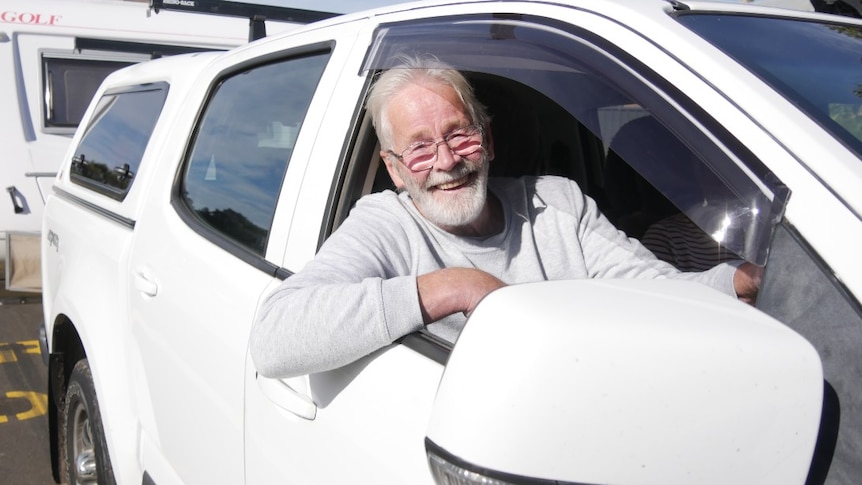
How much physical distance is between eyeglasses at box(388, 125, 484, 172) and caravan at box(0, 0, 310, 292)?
5127mm

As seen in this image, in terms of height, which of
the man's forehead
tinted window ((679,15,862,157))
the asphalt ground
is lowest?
the asphalt ground

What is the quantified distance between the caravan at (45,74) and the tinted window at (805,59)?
5590 mm

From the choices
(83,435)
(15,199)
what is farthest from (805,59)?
(15,199)

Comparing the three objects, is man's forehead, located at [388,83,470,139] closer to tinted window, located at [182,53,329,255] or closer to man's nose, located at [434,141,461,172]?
man's nose, located at [434,141,461,172]

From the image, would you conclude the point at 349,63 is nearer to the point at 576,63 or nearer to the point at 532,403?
the point at 576,63

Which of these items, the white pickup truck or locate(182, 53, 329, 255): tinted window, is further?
locate(182, 53, 329, 255): tinted window

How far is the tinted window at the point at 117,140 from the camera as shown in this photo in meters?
2.75

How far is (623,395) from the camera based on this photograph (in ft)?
2.73

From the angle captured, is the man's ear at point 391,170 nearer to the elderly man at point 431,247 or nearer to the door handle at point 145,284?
the elderly man at point 431,247

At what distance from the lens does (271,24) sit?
7250 millimetres

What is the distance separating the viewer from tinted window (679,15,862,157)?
45.8 inches

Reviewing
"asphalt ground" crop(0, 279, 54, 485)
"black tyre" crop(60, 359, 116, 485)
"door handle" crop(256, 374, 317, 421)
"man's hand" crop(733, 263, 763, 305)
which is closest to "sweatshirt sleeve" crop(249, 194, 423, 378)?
"door handle" crop(256, 374, 317, 421)

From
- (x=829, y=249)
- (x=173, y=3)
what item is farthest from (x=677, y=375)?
(x=173, y=3)

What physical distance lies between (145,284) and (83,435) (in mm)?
1120
